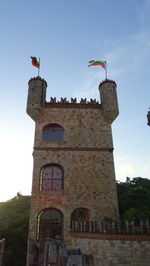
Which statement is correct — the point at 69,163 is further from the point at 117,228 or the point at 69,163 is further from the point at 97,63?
the point at 97,63

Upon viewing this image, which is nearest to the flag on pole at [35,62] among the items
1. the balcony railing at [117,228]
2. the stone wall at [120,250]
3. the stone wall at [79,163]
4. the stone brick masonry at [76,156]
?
the stone brick masonry at [76,156]

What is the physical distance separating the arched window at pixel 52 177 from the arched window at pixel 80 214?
2098 millimetres

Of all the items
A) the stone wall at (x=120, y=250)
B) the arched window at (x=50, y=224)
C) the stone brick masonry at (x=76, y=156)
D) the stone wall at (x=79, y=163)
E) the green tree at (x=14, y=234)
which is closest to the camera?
the stone wall at (x=120, y=250)

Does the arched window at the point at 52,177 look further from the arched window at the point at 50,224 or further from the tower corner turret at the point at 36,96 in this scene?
the tower corner turret at the point at 36,96

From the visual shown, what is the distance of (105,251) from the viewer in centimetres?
838

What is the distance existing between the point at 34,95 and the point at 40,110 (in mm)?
1504

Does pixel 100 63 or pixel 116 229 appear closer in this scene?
pixel 116 229

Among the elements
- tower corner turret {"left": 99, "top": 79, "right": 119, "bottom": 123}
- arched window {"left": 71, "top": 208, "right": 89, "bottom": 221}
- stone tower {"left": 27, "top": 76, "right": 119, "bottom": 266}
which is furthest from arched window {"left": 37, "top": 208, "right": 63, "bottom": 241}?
tower corner turret {"left": 99, "top": 79, "right": 119, "bottom": 123}

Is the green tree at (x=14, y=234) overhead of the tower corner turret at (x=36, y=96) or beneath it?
beneath

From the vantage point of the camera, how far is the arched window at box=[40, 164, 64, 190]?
A: 14516 millimetres

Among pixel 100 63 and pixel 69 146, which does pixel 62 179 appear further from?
pixel 100 63

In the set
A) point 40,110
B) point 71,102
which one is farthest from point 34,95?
point 71,102

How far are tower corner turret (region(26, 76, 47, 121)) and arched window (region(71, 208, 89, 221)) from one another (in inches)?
336

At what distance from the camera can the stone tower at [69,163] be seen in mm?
13500
